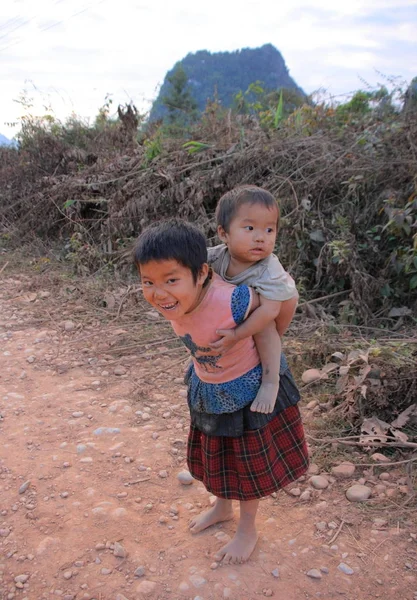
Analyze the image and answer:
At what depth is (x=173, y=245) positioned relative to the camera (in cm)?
133

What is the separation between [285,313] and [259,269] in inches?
6.2

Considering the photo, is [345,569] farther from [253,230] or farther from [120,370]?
[120,370]

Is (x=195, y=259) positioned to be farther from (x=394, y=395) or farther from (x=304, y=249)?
(x=304, y=249)

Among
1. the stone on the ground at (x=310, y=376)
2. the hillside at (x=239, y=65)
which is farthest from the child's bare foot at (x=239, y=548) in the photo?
the hillside at (x=239, y=65)

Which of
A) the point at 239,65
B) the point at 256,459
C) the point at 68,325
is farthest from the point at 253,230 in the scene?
the point at 239,65

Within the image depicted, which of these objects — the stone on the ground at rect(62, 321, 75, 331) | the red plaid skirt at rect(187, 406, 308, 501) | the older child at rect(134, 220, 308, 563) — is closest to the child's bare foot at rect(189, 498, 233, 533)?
the older child at rect(134, 220, 308, 563)

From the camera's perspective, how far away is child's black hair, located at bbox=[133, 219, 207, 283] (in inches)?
52.2

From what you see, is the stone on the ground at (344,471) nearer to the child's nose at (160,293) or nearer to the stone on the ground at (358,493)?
the stone on the ground at (358,493)

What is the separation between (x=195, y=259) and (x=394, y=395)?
162 cm

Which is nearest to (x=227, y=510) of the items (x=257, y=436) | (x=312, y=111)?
(x=257, y=436)

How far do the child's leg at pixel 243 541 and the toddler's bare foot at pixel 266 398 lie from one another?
1.41ft

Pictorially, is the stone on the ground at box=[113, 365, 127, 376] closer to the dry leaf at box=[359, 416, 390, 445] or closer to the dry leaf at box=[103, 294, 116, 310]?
the dry leaf at box=[103, 294, 116, 310]

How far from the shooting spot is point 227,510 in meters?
1.94

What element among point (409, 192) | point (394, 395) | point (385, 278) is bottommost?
point (394, 395)
